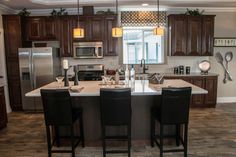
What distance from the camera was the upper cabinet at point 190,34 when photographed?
19.4 feet

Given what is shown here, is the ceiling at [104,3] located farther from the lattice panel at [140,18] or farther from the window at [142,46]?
the window at [142,46]

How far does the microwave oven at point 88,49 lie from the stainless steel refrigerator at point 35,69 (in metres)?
0.62

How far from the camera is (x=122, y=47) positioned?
6.33 meters

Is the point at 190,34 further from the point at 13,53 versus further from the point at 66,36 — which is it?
the point at 13,53

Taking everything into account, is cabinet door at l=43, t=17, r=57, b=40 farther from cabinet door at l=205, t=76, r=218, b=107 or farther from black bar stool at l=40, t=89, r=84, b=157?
cabinet door at l=205, t=76, r=218, b=107

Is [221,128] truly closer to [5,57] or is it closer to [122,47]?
[122,47]

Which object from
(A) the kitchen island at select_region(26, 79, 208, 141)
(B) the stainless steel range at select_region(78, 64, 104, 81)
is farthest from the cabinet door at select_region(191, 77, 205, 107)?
(B) the stainless steel range at select_region(78, 64, 104, 81)

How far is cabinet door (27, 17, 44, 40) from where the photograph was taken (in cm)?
584

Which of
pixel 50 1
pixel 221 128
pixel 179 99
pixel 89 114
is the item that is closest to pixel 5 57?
A: pixel 50 1

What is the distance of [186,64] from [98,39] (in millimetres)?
2625

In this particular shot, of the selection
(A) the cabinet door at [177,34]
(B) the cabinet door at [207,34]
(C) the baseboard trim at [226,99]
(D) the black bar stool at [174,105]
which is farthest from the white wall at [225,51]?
(D) the black bar stool at [174,105]

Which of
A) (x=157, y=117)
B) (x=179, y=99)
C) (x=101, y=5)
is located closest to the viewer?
(x=179, y=99)

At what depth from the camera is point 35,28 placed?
5867mm

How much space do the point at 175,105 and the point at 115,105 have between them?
0.79 m
